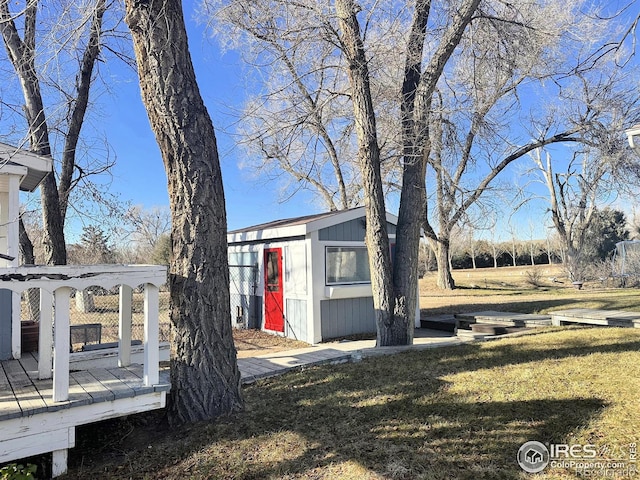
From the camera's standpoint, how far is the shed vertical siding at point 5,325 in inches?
177

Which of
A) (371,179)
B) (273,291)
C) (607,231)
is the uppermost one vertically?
(607,231)

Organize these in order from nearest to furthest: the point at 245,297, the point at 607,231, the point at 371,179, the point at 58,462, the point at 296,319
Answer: the point at 58,462 → the point at 371,179 → the point at 296,319 → the point at 245,297 → the point at 607,231

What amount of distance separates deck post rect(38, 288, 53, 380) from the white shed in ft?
16.1

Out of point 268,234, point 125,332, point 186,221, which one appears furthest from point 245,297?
point 186,221

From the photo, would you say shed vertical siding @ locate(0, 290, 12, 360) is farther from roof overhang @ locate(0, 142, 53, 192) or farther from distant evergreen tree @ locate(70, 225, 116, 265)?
distant evergreen tree @ locate(70, 225, 116, 265)

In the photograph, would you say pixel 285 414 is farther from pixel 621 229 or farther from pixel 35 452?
pixel 621 229

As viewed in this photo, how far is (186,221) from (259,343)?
557 cm

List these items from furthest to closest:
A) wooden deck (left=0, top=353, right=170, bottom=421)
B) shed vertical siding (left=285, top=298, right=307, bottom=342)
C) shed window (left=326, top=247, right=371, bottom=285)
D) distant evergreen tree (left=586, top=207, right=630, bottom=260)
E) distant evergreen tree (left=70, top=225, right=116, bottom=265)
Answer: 1. distant evergreen tree (left=586, top=207, right=630, bottom=260)
2. distant evergreen tree (left=70, top=225, right=116, bottom=265)
3. shed window (left=326, top=247, right=371, bottom=285)
4. shed vertical siding (left=285, top=298, right=307, bottom=342)
5. wooden deck (left=0, top=353, right=170, bottom=421)

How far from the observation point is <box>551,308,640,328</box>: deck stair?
736cm

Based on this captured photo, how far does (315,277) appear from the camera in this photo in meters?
8.55

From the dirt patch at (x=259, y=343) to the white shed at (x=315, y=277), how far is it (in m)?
0.21

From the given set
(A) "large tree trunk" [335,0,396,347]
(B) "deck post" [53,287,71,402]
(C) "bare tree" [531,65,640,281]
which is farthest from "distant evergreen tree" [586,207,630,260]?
(B) "deck post" [53,287,71,402]

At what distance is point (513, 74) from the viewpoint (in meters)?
7.42

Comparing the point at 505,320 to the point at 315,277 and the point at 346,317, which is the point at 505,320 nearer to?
the point at 346,317
